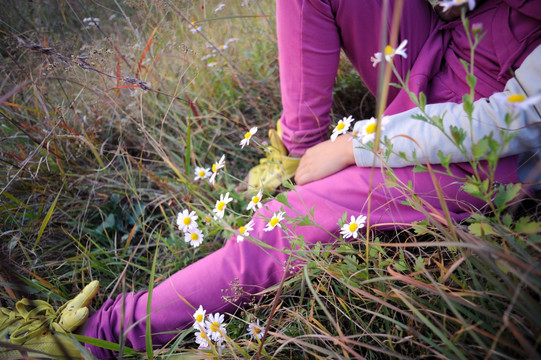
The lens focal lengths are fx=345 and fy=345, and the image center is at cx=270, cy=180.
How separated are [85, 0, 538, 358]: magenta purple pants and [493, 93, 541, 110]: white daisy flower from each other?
0.21m

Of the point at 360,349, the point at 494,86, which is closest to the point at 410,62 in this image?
the point at 494,86

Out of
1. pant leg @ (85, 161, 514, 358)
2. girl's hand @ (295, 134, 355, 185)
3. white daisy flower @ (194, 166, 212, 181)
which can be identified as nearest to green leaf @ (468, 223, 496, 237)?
pant leg @ (85, 161, 514, 358)

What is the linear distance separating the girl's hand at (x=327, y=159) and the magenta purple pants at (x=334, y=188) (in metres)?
0.04

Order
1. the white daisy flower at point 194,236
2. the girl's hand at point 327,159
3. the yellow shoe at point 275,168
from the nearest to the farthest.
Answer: the white daisy flower at point 194,236, the girl's hand at point 327,159, the yellow shoe at point 275,168

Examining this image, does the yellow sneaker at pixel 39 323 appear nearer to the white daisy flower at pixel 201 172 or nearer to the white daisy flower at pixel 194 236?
the white daisy flower at pixel 194 236

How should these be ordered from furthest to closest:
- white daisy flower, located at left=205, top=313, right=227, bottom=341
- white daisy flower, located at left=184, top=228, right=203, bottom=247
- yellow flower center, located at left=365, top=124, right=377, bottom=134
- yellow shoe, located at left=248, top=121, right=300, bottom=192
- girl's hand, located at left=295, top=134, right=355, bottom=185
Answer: yellow shoe, located at left=248, top=121, right=300, bottom=192, girl's hand, located at left=295, top=134, right=355, bottom=185, white daisy flower, located at left=184, top=228, right=203, bottom=247, white daisy flower, located at left=205, top=313, right=227, bottom=341, yellow flower center, located at left=365, top=124, right=377, bottom=134

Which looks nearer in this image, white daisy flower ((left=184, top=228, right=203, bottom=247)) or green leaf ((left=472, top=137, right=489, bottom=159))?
green leaf ((left=472, top=137, right=489, bottom=159))

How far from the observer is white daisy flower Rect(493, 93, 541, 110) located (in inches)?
15.7

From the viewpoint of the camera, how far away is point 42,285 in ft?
3.20

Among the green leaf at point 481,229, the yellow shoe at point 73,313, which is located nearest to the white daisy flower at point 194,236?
the yellow shoe at point 73,313

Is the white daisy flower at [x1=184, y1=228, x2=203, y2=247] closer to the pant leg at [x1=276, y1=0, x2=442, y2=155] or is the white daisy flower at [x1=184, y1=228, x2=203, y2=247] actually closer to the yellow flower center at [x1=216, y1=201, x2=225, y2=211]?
the yellow flower center at [x1=216, y1=201, x2=225, y2=211]

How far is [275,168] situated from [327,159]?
10.4 inches

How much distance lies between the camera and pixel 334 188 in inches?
34.9

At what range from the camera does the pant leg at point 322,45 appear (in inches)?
36.0
